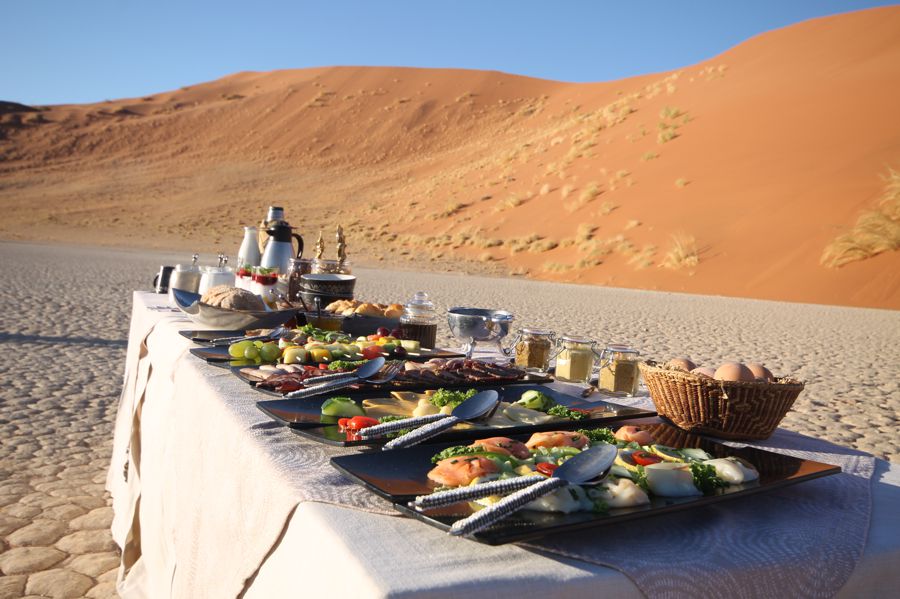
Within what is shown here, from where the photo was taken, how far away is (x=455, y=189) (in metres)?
36.8

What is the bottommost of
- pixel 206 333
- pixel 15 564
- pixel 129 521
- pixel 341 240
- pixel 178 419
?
pixel 15 564

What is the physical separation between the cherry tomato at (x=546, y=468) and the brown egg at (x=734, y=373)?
2.11ft

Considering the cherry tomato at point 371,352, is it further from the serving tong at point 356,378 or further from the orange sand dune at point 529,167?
the orange sand dune at point 529,167

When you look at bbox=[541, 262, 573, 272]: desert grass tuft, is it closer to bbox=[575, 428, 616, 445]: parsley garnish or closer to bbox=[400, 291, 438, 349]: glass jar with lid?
bbox=[400, 291, 438, 349]: glass jar with lid

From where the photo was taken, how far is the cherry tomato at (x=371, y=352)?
88.2 inches

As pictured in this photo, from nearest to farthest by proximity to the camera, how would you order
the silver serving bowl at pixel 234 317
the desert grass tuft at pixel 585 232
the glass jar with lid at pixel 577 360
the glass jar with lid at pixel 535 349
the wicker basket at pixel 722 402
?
the wicker basket at pixel 722 402
the glass jar with lid at pixel 577 360
the glass jar with lid at pixel 535 349
the silver serving bowl at pixel 234 317
the desert grass tuft at pixel 585 232

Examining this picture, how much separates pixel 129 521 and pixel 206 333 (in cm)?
74

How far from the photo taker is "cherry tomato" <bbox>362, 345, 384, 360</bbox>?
224cm

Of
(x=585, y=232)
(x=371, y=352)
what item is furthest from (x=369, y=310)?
(x=585, y=232)

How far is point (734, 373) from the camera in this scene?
171cm

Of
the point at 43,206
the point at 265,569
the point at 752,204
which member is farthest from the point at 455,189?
the point at 265,569

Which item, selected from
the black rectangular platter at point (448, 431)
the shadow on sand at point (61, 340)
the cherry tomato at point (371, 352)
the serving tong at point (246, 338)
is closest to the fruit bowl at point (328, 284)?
the serving tong at point (246, 338)

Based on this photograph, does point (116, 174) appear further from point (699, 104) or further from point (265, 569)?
point (265, 569)

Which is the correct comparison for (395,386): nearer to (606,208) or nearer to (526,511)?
(526,511)
